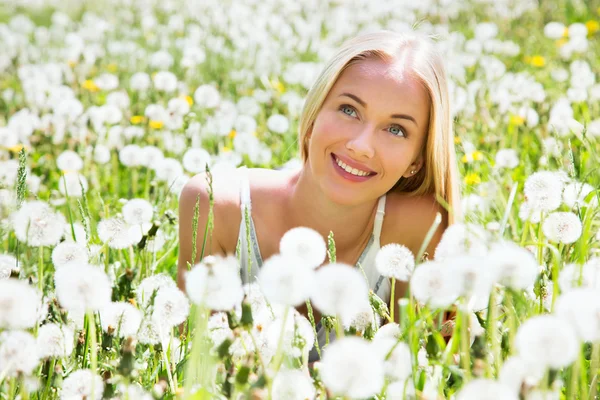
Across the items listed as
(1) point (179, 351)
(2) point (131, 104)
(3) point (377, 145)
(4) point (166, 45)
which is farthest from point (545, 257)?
(4) point (166, 45)

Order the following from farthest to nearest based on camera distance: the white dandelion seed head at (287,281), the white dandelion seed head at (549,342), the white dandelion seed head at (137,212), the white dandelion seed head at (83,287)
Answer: the white dandelion seed head at (137,212)
the white dandelion seed head at (83,287)
the white dandelion seed head at (287,281)
the white dandelion seed head at (549,342)

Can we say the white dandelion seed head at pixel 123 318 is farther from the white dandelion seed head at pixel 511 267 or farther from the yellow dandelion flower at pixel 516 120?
the yellow dandelion flower at pixel 516 120

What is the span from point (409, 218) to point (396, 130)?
404 millimetres

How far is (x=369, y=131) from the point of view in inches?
85.3

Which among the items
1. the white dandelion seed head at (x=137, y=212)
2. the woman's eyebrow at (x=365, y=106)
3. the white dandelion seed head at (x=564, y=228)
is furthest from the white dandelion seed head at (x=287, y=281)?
the woman's eyebrow at (x=365, y=106)

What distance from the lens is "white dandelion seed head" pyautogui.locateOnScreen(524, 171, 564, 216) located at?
1.57 m

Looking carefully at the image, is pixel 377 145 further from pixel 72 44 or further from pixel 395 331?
pixel 72 44

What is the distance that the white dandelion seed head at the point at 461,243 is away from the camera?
1217 millimetres

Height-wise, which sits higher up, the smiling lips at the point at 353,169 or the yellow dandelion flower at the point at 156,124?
the smiling lips at the point at 353,169

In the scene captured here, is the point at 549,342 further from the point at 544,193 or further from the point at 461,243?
the point at 544,193

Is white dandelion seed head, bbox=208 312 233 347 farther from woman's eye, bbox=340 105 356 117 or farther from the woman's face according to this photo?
woman's eye, bbox=340 105 356 117

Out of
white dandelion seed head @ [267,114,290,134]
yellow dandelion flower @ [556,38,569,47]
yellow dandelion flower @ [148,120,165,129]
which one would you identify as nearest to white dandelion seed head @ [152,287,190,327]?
yellow dandelion flower @ [148,120,165,129]

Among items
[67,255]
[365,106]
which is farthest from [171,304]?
[365,106]

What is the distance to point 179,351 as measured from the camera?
168 centimetres
